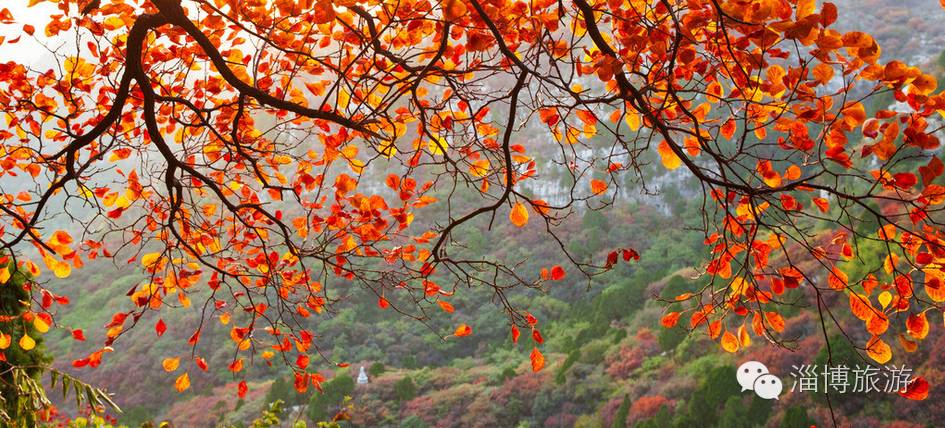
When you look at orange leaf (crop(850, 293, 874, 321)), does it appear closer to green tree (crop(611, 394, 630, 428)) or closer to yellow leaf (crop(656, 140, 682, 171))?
yellow leaf (crop(656, 140, 682, 171))

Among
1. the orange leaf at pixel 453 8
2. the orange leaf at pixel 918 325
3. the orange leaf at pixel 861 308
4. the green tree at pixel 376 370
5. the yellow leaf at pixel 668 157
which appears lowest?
the orange leaf at pixel 918 325

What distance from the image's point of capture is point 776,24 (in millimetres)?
1490

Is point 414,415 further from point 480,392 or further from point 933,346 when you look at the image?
point 933,346

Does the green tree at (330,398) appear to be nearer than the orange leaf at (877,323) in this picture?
No

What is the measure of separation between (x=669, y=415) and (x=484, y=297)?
219 inches

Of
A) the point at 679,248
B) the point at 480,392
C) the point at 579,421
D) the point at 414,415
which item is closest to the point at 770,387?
the point at 579,421

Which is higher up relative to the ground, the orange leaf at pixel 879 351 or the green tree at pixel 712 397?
the green tree at pixel 712 397

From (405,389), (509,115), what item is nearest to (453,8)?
(509,115)

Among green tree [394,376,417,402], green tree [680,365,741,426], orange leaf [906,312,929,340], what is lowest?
orange leaf [906,312,929,340]

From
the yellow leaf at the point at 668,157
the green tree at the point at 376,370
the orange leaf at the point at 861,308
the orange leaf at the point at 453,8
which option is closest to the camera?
the orange leaf at the point at 453,8

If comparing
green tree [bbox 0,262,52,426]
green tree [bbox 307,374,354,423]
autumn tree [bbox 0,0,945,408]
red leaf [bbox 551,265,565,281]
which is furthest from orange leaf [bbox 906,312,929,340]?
green tree [bbox 307,374,354,423]

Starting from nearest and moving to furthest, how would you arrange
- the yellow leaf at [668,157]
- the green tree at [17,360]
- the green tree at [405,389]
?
the yellow leaf at [668,157] < the green tree at [17,360] < the green tree at [405,389]

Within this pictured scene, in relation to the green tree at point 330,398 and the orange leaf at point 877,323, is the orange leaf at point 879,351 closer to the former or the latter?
the orange leaf at point 877,323

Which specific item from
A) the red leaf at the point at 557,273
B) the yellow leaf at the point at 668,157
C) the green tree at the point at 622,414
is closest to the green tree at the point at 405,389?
the green tree at the point at 622,414
